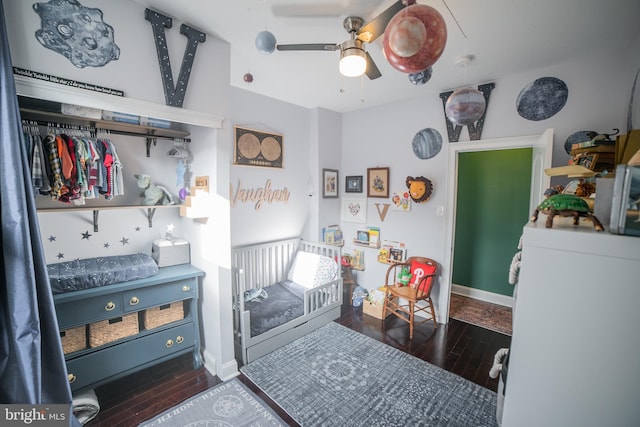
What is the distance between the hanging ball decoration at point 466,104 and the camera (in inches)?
63.2

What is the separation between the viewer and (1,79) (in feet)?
3.99

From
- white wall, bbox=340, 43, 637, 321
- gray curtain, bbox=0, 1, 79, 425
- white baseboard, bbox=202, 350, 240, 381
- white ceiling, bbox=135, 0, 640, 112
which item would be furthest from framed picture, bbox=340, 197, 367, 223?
gray curtain, bbox=0, 1, 79, 425

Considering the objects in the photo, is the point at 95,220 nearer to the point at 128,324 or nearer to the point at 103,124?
the point at 103,124

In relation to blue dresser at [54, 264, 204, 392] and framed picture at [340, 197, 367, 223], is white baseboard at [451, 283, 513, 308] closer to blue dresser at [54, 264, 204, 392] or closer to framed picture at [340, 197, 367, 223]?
framed picture at [340, 197, 367, 223]

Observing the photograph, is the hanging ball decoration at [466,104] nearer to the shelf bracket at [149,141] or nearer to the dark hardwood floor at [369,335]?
the dark hardwood floor at [369,335]

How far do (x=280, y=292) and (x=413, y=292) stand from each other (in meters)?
1.45

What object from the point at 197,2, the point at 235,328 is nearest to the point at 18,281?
the point at 235,328

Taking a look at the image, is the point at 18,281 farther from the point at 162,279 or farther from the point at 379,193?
the point at 379,193

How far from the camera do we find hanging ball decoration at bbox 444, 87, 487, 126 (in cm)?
161

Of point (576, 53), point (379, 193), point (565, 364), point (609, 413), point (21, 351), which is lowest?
point (21, 351)

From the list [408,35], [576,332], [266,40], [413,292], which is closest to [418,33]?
[408,35]

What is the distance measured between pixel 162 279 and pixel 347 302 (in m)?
2.36

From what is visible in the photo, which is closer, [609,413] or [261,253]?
[609,413]

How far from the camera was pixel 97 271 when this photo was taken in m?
1.86
